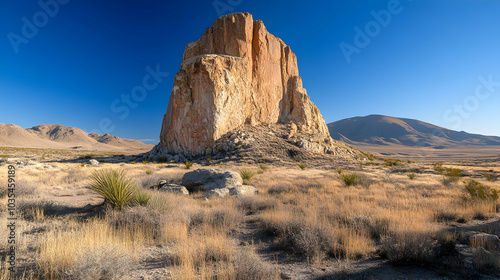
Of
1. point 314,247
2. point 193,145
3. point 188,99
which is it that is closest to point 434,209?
point 314,247

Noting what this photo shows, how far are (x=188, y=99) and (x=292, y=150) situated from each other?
1760cm

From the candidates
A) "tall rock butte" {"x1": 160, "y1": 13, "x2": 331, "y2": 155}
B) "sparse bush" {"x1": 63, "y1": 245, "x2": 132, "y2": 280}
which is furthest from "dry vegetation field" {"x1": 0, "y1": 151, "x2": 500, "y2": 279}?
"tall rock butte" {"x1": 160, "y1": 13, "x2": 331, "y2": 155}

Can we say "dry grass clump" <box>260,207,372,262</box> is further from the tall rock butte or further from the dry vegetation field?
the tall rock butte

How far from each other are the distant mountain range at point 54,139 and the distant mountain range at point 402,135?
152 meters

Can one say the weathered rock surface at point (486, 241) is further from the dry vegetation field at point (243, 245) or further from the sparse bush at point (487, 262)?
the sparse bush at point (487, 262)

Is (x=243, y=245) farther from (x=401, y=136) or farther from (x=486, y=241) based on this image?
(x=401, y=136)

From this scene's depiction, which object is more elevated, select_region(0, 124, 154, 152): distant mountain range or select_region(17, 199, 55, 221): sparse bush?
select_region(0, 124, 154, 152): distant mountain range

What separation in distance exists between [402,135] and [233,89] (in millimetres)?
155156

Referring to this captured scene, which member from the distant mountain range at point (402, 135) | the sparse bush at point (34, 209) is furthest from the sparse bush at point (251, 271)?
the distant mountain range at point (402, 135)

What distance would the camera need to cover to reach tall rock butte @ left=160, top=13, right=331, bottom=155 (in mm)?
30141

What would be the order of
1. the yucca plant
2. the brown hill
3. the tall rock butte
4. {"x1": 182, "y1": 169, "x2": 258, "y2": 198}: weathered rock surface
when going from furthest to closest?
the brown hill → the tall rock butte → {"x1": 182, "y1": 169, "x2": 258, "y2": 198}: weathered rock surface → the yucca plant

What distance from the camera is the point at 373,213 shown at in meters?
5.38

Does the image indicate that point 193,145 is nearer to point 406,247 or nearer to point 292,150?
point 292,150

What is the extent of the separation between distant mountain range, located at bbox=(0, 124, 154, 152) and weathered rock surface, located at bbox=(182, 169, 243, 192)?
128 metres
